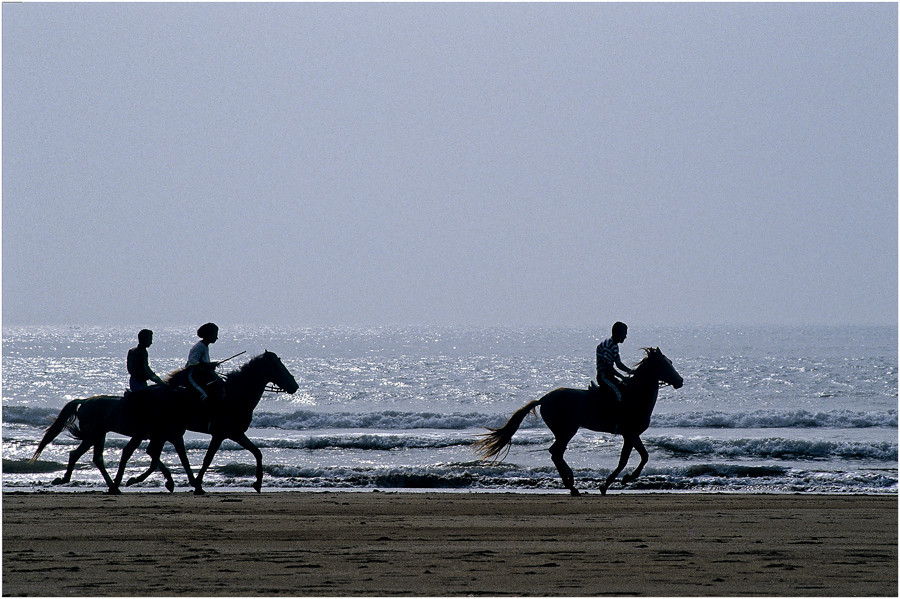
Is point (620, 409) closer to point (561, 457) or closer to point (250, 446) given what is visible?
point (561, 457)

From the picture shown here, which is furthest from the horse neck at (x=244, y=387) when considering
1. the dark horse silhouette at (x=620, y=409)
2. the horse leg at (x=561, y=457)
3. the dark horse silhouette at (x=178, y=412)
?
the horse leg at (x=561, y=457)

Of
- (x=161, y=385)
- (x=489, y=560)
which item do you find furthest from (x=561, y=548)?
(x=161, y=385)

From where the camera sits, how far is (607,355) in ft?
40.9

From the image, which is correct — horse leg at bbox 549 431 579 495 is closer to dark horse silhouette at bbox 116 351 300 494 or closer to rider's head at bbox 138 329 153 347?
dark horse silhouette at bbox 116 351 300 494

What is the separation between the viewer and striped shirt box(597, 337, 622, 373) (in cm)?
1241

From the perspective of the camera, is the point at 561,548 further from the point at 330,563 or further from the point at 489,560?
the point at 330,563

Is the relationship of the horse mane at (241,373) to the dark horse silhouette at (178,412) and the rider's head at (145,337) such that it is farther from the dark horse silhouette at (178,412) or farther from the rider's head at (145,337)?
the rider's head at (145,337)

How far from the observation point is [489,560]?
7586 millimetres

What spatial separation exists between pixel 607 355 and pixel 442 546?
4844 millimetres

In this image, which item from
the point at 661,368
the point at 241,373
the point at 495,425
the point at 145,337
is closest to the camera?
the point at 145,337

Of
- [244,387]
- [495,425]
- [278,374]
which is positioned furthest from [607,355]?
[495,425]

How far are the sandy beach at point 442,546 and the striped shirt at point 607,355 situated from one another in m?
1.71

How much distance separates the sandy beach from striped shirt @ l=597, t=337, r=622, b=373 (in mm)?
1714

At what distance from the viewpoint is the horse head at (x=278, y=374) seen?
12.3m
